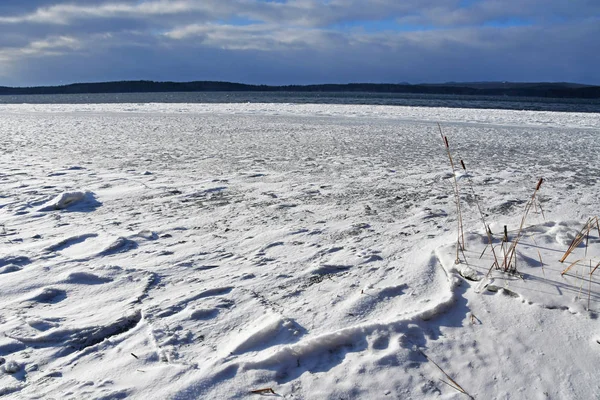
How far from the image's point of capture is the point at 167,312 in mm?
2424

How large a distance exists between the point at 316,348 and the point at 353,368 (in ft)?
0.69

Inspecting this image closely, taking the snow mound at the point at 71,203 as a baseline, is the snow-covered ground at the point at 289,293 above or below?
below

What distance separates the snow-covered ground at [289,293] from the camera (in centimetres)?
193

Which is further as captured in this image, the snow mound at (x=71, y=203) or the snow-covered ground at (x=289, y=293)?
the snow mound at (x=71, y=203)

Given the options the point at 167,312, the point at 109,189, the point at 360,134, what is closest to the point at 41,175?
the point at 109,189

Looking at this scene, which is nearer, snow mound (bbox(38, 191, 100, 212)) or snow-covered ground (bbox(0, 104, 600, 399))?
snow-covered ground (bbox(0, 104, 600, 399))

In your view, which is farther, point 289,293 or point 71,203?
point 71,203

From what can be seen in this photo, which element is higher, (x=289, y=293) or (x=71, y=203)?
(x=71, y=203)

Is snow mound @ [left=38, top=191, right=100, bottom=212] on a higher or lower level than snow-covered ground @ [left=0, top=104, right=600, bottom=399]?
higher

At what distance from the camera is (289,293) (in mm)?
2652

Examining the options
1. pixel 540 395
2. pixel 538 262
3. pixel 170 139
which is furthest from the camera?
pixel 170 139

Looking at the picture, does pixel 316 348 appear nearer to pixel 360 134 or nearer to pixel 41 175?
pixel 41 175

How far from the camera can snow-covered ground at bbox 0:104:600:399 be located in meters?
1.93

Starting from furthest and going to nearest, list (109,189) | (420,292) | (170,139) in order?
(170,139), (109,189), (420,292)
